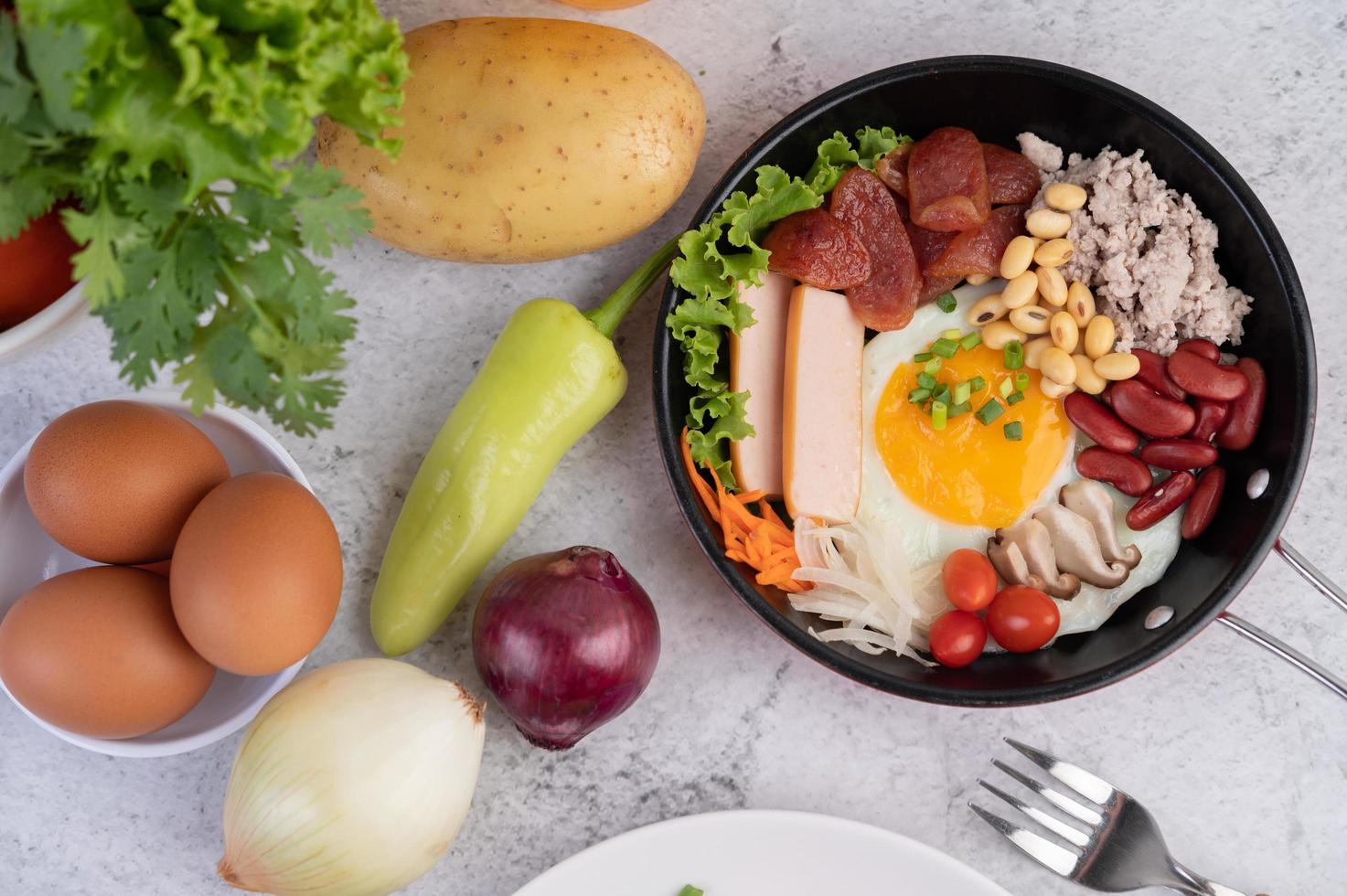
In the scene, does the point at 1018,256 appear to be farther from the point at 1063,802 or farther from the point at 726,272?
the point at 1063,802

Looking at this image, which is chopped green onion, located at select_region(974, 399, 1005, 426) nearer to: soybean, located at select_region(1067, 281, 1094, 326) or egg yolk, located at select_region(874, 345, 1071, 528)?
egg yolk, located at select_region(874, 345, 1071, 528)

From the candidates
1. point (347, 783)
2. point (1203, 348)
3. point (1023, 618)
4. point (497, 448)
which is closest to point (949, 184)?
point (1203, 348)

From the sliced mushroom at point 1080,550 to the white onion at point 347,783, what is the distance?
0.99 meters

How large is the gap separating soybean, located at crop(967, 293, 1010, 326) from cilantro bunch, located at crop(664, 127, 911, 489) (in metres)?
0.30

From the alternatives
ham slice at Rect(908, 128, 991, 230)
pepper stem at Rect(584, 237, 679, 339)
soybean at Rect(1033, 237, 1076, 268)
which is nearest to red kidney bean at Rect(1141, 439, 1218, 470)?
soybean at Rect(1033, 237, 1076, 268)

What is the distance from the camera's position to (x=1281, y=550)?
1.81 m

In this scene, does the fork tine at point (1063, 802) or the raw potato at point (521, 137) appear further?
the fork tine at point (1063, 802)

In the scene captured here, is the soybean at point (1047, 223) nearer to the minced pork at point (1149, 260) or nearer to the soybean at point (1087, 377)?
the minced pork at point (1149, 260)

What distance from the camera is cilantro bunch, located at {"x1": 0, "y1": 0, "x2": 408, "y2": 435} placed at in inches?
45.3

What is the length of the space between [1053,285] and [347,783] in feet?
4.43

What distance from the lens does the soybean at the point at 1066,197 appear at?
1.82m

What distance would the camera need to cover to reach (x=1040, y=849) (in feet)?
6.16

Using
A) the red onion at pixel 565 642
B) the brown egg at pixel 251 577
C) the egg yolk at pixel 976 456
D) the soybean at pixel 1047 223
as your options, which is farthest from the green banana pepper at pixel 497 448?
the soybean at pixel 1047 223

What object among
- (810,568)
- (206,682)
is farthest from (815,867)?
(206,682)
